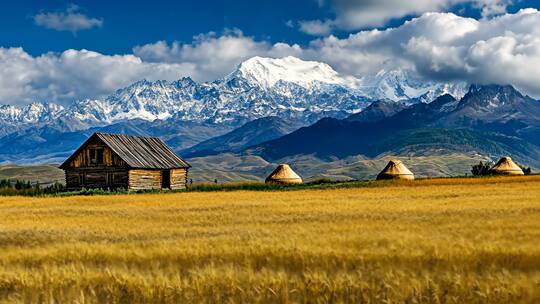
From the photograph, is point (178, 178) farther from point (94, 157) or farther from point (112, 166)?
point (94, 157)

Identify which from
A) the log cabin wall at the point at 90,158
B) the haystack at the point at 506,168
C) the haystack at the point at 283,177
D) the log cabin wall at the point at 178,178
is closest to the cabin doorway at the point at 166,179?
the log cabin wall at the point at 178,178

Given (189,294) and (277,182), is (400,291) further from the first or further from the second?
(277,182)

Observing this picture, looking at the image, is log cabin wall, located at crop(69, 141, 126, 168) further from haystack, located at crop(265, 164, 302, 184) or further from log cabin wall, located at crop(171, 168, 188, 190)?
haystack, located at crop(265, 164, 302, 184)

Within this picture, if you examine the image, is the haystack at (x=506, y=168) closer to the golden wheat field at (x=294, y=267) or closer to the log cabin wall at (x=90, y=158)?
the log cabin wall at (x=90, y=158)

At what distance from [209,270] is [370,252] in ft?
14.9

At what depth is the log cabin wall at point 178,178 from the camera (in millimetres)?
102200

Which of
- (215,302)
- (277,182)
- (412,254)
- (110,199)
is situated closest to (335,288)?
(215,302)

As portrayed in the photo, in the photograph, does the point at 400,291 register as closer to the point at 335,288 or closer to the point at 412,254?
the point at 335,288

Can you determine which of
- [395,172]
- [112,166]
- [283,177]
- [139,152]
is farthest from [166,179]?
[395,172]

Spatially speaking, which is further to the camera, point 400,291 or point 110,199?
point 110,199

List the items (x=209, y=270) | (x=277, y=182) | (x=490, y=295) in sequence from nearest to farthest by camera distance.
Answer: (x=490, y=295) → (x=209, y=270) → (x=277, y=182)

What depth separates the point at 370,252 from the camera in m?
17.0

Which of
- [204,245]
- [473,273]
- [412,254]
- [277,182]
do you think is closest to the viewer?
[473,273]

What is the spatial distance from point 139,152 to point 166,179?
623cm
